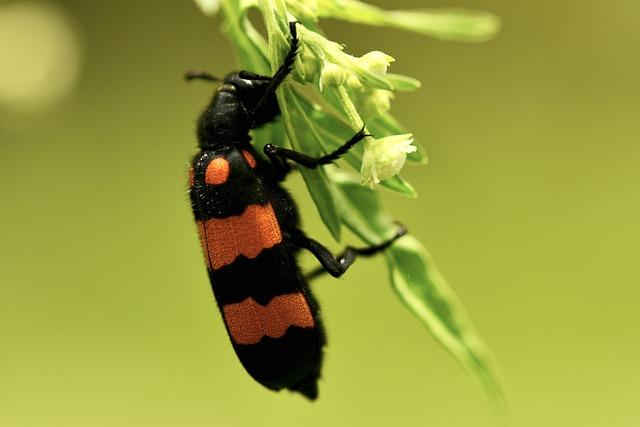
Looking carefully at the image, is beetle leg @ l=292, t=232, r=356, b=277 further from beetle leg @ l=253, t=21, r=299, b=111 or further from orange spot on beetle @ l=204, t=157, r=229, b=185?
beetle leg @ l=253, t=21, r=299, b=111

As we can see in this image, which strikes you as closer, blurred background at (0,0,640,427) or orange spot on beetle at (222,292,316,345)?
orange spot on beetle at (222,292,316,345)

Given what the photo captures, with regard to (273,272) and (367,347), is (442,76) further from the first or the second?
(273,272)

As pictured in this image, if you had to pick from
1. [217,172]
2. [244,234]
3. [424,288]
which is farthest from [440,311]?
[217,172]

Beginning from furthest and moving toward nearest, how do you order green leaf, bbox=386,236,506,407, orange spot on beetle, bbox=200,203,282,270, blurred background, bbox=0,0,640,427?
blurred background, bbox=0,0,640,427
orange spot on beetle, bbox=200,203,282,270
green leaf, bbox=386,236,506,407

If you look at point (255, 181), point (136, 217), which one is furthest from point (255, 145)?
point (136, 217)

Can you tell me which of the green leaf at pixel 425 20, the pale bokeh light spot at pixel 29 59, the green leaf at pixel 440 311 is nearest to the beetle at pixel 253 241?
the green leaf at pixel 440 311

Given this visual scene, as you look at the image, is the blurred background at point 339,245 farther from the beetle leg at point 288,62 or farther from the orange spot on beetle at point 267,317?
the beetle leg at point 288,62

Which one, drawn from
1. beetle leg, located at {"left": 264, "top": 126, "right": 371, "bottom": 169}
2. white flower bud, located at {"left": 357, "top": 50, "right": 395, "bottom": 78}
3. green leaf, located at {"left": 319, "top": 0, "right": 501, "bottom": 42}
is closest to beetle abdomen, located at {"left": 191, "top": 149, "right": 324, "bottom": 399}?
beetle leg, located at {"left": 264, "top": 126, "right": 371, "bottom": 169}
